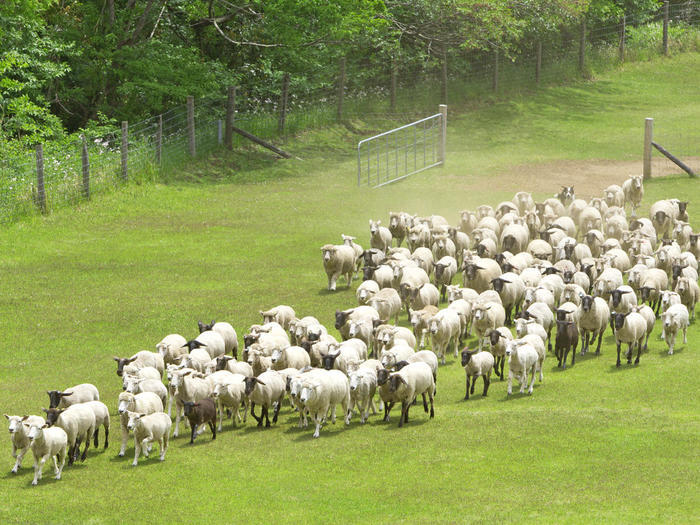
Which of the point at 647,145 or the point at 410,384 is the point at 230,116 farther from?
the point at 410,384

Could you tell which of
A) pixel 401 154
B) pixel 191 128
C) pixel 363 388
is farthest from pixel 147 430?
pixel 401 154

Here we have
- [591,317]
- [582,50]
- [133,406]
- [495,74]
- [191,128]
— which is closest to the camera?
[133,406]

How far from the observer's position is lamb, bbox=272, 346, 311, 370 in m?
17.4

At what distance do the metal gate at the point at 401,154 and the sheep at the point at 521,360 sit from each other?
1886 cm

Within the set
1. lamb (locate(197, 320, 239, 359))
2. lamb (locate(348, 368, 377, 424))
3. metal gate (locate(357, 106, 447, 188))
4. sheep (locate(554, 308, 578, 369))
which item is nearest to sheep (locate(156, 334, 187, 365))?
lamb (locate(197, 320, 239, 359))

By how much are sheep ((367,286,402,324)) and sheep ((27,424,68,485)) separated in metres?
8.10

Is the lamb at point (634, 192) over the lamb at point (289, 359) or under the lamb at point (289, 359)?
Answer: over

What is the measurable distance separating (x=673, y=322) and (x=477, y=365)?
14.8ft

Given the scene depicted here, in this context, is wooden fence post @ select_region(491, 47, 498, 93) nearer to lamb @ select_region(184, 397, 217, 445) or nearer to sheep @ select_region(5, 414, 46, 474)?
lamb @ select_region(184, 397, 217, 445)

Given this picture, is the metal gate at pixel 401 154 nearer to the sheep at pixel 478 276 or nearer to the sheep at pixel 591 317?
the sheep at pixel 478 276

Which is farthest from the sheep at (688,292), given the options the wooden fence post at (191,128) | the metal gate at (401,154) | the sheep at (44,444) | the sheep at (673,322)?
the wooden fence post at (191,128)

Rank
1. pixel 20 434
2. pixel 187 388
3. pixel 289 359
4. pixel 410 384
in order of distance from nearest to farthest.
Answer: pixel 20 434, pixel 187 388, pixel 410 384, pixel 289 359

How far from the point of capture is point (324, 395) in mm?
15828

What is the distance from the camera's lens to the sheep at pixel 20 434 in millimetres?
14234
